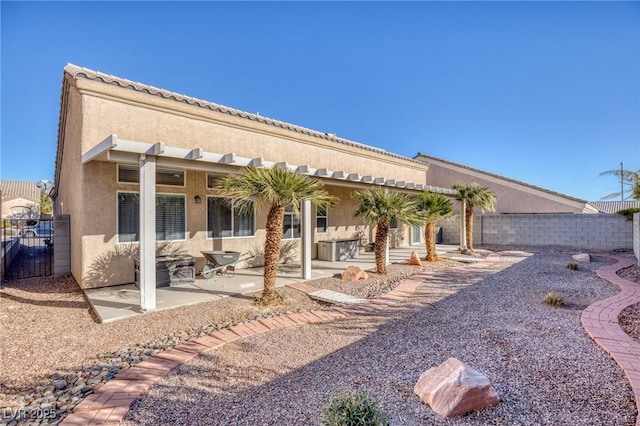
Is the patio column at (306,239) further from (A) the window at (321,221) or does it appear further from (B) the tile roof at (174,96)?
(B) the tile roof at (174,96)

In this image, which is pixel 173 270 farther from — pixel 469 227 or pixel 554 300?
pixel 469 227

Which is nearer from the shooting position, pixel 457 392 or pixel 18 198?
pixel 457 392

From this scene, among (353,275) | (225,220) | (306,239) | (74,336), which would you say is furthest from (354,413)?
(225,220)

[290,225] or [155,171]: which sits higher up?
→ [155,171]

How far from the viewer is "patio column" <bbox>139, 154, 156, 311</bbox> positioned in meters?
6.46

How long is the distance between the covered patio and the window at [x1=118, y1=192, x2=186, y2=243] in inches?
59.0

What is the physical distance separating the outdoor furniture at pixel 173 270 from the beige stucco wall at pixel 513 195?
2233cm

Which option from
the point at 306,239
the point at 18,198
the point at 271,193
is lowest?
the point at 306,239

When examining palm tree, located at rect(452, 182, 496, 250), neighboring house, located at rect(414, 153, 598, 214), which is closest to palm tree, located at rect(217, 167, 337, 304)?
palm tree, located at rect(452, 182, 496, 250)

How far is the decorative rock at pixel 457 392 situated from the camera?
3.02 m

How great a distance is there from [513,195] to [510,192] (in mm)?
305

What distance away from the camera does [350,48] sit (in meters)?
14.2

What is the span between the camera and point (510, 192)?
2311 cm

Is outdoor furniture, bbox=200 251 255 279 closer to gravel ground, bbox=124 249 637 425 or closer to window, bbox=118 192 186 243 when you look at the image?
window, bbox=118 192 186 243
